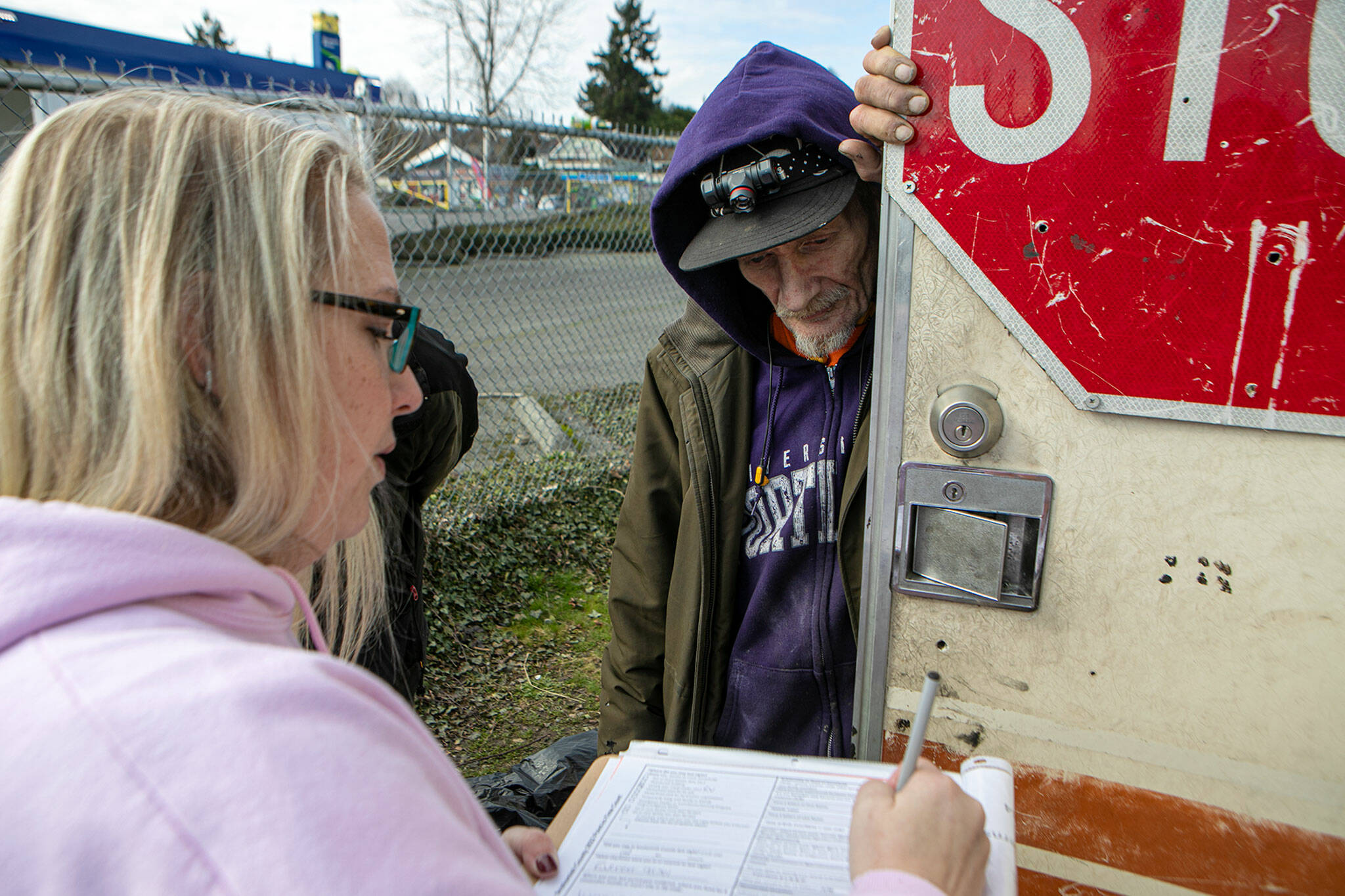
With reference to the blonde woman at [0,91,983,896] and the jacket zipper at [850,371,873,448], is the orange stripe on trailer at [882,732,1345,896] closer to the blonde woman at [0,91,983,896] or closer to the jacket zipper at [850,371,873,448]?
the blonde woman at [0,91,983,896]

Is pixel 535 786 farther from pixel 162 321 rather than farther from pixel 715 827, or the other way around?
pixel 162 321

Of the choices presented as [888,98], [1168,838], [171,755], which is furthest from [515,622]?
[171,755]

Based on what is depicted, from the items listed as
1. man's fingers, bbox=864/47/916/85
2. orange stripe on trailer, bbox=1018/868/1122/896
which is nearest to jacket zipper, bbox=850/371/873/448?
man's fingers, bbox=864/47/916/85

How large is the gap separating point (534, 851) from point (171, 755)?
64cm

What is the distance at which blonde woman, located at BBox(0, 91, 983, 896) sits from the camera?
53 cm

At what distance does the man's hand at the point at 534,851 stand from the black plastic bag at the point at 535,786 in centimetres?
111

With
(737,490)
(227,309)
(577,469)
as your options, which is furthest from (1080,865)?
(577,469)

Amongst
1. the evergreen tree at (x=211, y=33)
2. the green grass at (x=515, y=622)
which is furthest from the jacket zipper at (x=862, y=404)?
the evergreen tree at (x=211, y=33)

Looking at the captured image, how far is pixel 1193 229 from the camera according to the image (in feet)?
3.42

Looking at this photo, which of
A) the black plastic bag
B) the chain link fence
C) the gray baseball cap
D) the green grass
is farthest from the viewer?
the chain link fence

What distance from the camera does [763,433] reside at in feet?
6.01

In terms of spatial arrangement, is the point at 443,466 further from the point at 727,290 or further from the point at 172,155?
the point at 172,155

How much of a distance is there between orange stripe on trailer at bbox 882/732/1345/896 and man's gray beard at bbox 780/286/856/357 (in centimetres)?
86

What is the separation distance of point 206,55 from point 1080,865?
308 inches
